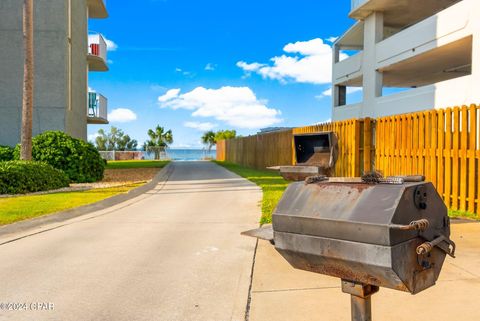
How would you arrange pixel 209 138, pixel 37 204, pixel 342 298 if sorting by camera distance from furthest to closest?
pixel 209 138 < pixel 37 204 < pixel 342 298

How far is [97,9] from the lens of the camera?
87.2 ft

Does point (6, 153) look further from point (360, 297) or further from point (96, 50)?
point (360, 297)

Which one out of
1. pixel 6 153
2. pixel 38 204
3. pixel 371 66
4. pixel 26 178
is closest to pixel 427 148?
pixel 38 204

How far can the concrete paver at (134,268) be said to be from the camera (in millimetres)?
3754

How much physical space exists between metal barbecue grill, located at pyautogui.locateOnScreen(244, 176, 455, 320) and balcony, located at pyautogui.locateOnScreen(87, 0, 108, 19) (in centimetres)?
2624

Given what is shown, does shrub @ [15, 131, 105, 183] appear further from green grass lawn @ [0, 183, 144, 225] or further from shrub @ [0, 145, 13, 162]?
green grass lawn @ [0, 183, 144, 225]

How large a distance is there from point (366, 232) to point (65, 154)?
51.1 feet

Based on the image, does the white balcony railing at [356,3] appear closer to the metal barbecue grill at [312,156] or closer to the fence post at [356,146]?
the fence post at [356,146]

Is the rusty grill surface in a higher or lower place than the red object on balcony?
lower

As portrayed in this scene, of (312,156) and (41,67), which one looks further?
(41,67)

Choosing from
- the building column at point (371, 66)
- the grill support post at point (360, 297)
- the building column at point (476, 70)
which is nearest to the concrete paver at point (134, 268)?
the grill support post at point (360, 297)

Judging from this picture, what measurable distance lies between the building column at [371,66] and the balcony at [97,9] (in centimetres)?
1621

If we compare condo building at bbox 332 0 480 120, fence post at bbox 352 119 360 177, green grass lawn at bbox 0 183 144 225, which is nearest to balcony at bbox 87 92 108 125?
green grass lawn at bbox 0 183 144 225

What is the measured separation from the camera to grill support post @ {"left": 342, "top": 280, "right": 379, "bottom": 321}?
224 cm
